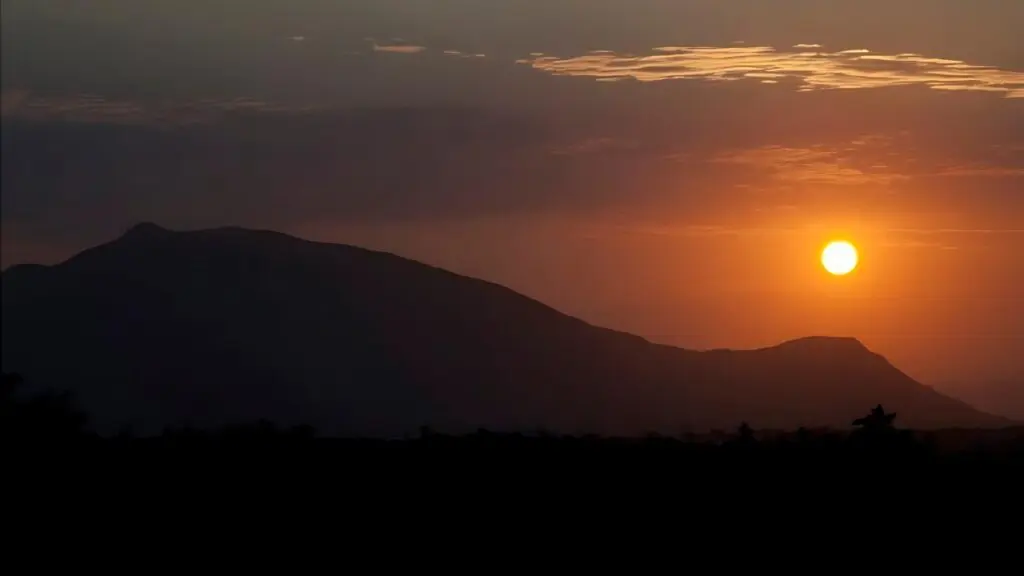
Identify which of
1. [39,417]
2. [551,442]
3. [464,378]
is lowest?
[551,442]

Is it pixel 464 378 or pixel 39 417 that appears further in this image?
pixel 464 378

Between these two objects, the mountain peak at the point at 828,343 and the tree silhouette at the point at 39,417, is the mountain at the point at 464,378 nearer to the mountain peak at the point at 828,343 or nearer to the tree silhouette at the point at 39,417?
the mountain peak at the point at 828,343

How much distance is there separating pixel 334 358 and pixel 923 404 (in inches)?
3624

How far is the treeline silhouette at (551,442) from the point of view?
1289 inches

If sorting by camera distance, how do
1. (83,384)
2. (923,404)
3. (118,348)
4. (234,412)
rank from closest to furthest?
1. (923,404)
2. (234,412)
3. (83,384)
4. (118,348)

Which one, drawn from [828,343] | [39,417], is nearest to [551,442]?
[39,417]

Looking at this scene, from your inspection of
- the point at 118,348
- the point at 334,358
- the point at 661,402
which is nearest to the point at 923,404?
the point at 661,402

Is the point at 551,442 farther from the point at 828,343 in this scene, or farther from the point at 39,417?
the point at 828,343

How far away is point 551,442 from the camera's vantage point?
3534 cm

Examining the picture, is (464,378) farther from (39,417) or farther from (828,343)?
(39,417)

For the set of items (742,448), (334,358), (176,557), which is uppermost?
(334,358)

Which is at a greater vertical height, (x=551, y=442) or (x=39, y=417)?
(x=39, y=417)

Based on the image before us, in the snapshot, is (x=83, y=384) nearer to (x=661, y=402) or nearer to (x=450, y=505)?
(x=661, y=402)

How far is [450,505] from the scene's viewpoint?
95.1 ft
